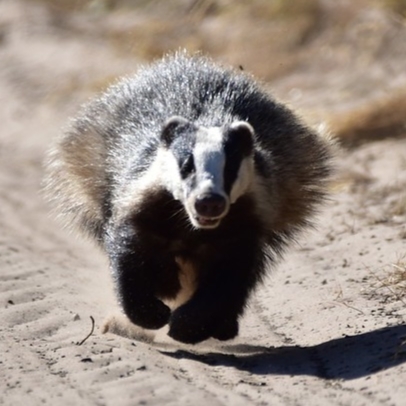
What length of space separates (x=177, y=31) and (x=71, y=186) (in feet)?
31.2

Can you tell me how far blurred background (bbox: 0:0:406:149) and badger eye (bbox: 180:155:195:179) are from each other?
6272 millimetres

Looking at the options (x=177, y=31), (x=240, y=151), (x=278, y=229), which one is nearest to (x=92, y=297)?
(x=278, y=229)

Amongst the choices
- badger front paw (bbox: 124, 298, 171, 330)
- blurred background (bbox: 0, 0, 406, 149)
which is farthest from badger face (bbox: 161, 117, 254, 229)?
blurred background (bbox: 0, 0, 406, 149)

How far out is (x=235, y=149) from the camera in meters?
6.85

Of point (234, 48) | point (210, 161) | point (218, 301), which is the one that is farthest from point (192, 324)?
point (234, 48)

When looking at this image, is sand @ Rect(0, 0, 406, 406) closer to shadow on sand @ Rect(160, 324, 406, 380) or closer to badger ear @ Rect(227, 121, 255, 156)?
shadow on sand @ Rect(160, 324, 406, 380)

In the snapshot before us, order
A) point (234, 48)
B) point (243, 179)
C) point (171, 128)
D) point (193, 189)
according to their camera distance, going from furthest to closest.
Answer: point (234, 48) → point (171, 128) → point (243, 179) → point (193, 189)

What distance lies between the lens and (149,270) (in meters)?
7.18

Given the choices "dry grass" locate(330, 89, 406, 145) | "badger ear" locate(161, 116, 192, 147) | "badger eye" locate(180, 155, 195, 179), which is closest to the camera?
"badger eye" locate(180, 155, 195, 179)

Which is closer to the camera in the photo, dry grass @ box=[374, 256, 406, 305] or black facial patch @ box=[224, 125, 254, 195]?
black facial patch @ box=[224, 125, 254, 195]

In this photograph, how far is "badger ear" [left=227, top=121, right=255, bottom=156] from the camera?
22.6 ft

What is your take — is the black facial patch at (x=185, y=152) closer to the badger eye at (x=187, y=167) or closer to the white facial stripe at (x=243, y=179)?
the badger eye at (x=187, y=167)

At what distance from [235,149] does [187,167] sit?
317 mm

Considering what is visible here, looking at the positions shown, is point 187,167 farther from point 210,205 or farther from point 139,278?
point 139,278
